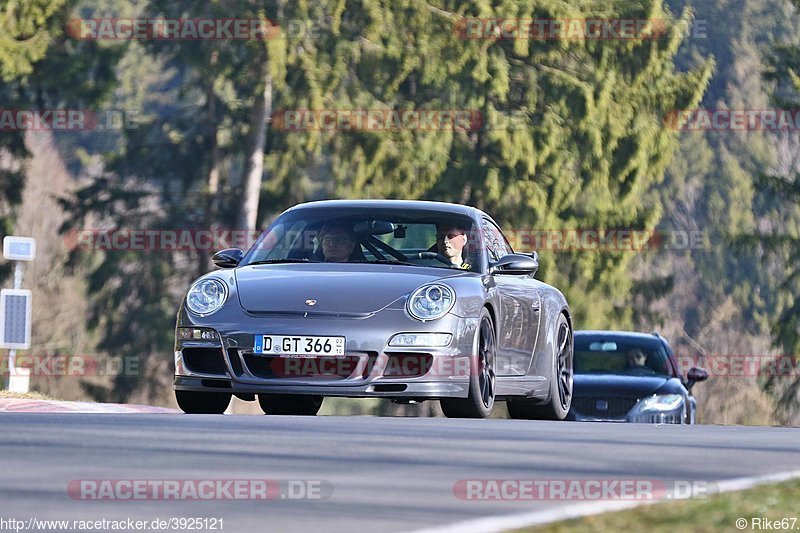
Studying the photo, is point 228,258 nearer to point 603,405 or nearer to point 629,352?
point 603,405

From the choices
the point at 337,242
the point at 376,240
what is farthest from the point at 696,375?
the point at 337,242

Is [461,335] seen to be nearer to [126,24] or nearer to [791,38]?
[126,24]

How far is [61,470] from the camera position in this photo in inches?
312

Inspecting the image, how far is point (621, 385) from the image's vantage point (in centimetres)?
1941

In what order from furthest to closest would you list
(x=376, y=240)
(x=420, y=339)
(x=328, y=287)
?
(x=376, y=240) → (x=328, y=287) → (x=420, y=339)

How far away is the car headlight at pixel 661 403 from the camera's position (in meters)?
19.2

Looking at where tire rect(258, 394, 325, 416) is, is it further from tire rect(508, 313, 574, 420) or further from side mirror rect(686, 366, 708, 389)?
side mirror rect(686, 366, 708, 389)

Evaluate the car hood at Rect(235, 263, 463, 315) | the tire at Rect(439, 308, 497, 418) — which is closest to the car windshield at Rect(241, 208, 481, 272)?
the car hood at Rect(235, 263, 463, 315)

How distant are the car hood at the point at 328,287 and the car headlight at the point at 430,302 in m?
0.08

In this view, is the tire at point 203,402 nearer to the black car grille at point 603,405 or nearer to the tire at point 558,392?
the tire at point 558,392

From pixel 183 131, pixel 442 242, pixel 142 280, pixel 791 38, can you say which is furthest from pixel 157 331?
pixel 791 38

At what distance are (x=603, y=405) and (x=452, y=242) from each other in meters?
5.94

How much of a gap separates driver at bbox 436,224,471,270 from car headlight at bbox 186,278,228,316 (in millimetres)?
1772

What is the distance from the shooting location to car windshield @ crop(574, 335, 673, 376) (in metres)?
20.7
